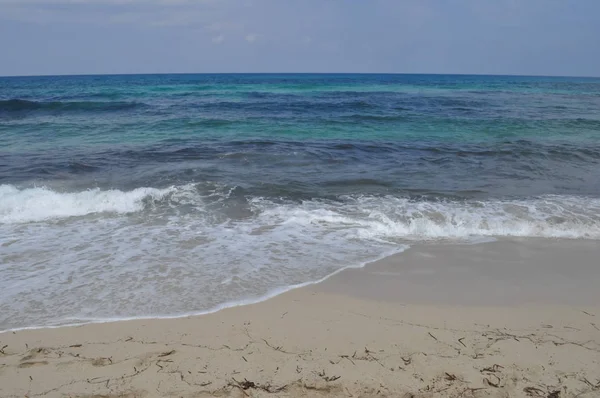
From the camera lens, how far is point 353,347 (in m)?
3.73

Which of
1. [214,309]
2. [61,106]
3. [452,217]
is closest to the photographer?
[214,309]

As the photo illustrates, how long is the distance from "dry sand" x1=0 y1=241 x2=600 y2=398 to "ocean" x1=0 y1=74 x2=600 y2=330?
462mm

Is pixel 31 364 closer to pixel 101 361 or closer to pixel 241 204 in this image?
pixel 101 361

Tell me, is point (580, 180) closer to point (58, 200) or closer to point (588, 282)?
point (588, 282)

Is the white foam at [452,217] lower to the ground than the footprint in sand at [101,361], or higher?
higher

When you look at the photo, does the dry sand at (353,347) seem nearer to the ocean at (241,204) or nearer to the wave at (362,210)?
the ocean at (241,204)

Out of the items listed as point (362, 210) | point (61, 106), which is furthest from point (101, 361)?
point (61, 106)

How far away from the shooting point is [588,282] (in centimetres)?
514

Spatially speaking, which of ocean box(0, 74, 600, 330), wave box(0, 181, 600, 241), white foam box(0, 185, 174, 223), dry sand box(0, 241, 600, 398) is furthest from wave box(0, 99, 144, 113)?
dry sand box(0, 241, 600, 398)

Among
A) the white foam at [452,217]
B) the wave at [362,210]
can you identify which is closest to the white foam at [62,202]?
the wave at [362,210]

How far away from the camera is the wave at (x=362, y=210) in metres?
6.82

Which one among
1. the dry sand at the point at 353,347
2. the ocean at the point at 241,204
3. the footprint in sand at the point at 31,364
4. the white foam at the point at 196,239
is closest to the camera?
the dry sand at the point at 353,347

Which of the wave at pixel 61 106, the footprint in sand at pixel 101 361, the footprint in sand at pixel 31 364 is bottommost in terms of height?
the footprint in sand at pixel 31 364

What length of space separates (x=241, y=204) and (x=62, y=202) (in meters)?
3.27
